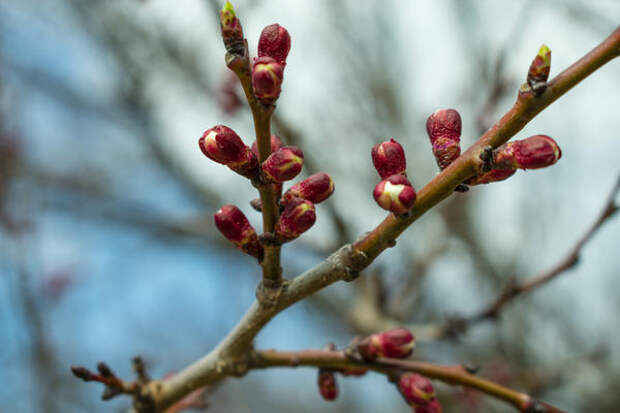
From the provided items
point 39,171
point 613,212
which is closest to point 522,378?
point 613,212

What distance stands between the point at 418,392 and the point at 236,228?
71 cm

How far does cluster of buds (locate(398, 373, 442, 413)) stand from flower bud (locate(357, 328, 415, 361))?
8 centimetres

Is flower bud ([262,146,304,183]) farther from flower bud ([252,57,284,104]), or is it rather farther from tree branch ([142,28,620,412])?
tree branch ([142,28,620,412])

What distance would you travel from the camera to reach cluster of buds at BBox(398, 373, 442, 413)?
1.57 metres

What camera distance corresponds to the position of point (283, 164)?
1.21m

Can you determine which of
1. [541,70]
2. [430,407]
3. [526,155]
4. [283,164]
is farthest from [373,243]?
[430,407]

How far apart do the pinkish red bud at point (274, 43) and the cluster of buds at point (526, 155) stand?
53cm

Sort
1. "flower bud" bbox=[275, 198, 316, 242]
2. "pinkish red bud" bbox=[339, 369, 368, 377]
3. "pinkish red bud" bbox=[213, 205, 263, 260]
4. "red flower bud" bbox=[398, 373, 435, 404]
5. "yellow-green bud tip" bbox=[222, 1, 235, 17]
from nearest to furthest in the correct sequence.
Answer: "yellow-green bud tip" bbox=[222, 1, 235, 17] < "flower bud" bbox=[275, 198, 316, 242] < "pinkish red bud" bbox=[213, 205, 263, 260] < "red flower bud" bbox=[398, 373, 435, 404] < "pinkish red bud" bbox=[339, 369, 368, 377]

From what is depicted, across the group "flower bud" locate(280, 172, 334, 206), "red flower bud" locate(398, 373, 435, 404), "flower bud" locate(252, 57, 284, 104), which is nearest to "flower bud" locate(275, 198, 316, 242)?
"flower bud" locate(280, 172, 334, 206)

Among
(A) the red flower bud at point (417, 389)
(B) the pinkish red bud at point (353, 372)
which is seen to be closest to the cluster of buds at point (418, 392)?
(A) the red flower bud at point (417, 389)

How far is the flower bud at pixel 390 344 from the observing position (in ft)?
5.17

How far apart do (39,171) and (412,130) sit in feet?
15.2

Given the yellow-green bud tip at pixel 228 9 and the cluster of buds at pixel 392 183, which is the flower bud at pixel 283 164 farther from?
the yellow-green bud tip at pixel 228 9

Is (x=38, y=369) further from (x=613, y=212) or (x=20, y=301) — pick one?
(x=613, y=212)
